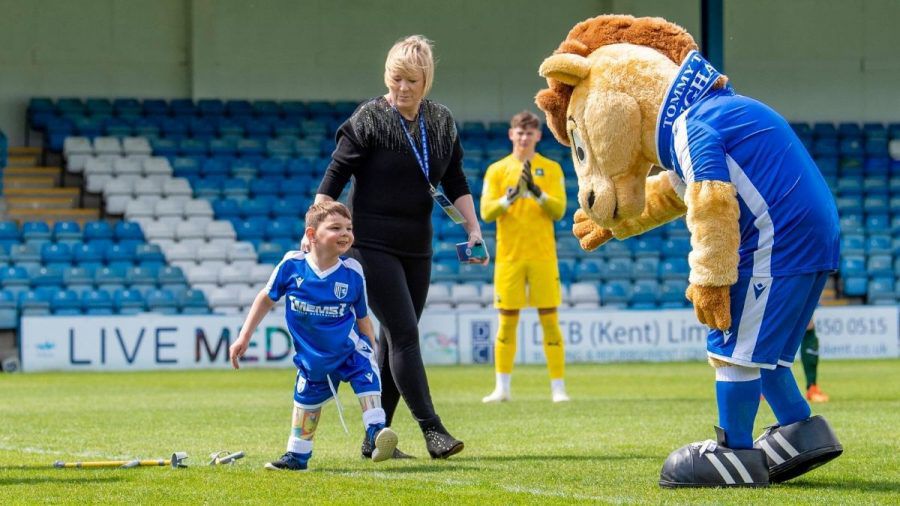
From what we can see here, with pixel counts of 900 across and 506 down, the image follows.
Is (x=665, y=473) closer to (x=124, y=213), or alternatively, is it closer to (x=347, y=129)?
(x=347, y=129)

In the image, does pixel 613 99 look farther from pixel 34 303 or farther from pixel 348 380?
pixel 34 303

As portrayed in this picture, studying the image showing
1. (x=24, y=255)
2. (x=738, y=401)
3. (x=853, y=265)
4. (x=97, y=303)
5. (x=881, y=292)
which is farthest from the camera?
(x=853, y=265)

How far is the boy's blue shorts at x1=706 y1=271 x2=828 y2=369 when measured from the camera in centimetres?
501

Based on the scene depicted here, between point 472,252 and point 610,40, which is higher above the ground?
point 610,40

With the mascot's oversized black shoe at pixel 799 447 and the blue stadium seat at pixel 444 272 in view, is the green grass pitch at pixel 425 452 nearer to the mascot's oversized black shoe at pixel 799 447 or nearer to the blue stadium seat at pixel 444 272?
the mascot's oversized black shoe at pixel 799 447

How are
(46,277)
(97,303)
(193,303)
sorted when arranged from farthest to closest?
(46,277) < (193,303) < (97,303)

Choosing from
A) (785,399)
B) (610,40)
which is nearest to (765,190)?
(785,399)

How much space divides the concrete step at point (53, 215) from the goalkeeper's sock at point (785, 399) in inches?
720

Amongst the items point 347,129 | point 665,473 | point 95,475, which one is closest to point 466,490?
point 665,473

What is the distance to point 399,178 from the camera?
660 cm

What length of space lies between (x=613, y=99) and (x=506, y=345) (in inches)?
231

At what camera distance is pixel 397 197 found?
6.60m

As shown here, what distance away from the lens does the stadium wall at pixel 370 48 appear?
2438cm

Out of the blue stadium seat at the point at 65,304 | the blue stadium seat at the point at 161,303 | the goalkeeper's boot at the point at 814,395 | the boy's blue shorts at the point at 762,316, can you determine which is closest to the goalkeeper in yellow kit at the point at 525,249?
the goalkeeper's boot at the point at 814,395
